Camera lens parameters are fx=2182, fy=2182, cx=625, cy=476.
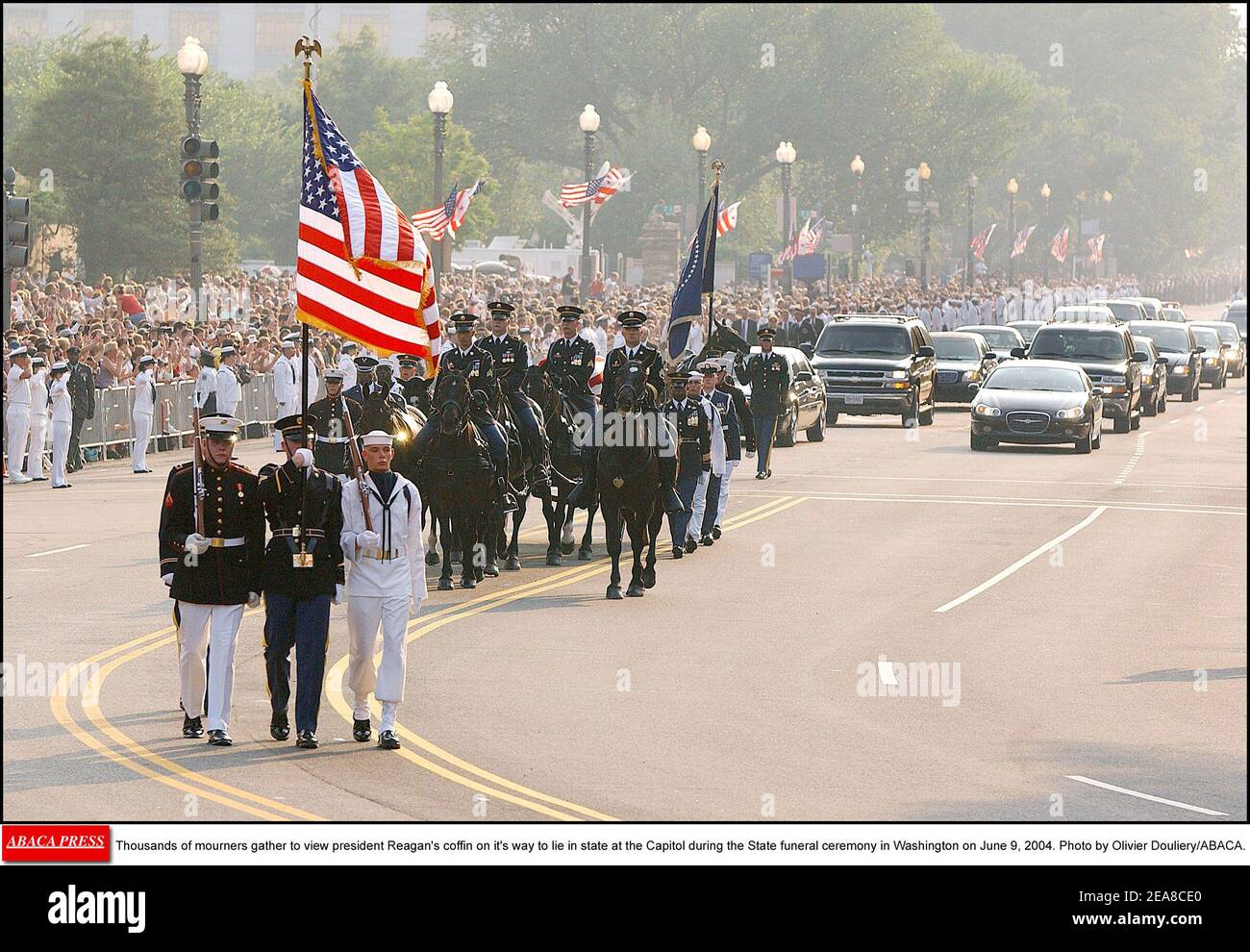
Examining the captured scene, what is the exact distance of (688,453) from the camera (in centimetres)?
2248

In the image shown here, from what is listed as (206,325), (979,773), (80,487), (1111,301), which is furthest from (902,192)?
(979,773)

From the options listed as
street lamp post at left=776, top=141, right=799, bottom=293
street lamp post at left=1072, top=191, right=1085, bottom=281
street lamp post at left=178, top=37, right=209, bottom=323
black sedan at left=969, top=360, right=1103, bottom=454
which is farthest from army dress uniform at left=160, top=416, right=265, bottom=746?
street lamp post at left=1072, top=191, right=1085, bottom=281

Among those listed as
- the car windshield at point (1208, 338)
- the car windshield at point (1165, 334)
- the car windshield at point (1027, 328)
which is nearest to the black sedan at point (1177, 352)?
the car windshield at point (1165, 334)

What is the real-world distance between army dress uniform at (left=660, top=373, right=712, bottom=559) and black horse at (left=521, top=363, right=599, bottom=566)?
924 millimetres

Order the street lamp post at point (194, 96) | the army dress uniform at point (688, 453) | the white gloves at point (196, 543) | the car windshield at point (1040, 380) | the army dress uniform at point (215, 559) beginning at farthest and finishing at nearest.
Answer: the car windshield at point (1040, 380) → the street lamp post at point (194, 96) → the army dress uniform at point (688, 453) → the army dress uniform at point (215, 559) → the white gloves at point (196, 543)

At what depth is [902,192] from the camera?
10381 centimetres

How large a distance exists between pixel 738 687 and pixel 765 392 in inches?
595

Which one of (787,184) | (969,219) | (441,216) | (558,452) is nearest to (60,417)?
(558,452)

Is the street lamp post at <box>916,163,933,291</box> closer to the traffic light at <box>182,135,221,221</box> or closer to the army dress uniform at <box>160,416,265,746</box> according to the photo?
the traffic light at <box>182,135,221,221</box>

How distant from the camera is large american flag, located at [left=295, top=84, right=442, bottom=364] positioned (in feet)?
51.8

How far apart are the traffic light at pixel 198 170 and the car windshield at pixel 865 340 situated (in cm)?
1421

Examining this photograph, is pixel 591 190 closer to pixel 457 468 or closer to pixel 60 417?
pixel 60 417

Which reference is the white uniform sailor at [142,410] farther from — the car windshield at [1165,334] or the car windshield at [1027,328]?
the car windshield at [1165,334]

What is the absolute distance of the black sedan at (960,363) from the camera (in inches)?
1854
